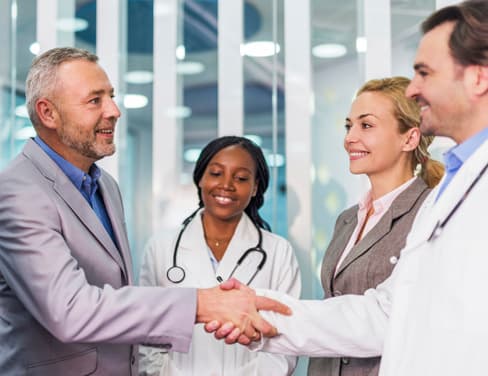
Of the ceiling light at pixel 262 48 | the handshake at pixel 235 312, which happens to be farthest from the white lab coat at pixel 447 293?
the ceiling light at pixel 262 48

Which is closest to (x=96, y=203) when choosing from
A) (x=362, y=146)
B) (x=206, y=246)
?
(x=206, y=246)

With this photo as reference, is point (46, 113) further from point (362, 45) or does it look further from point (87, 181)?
point (362, 45)

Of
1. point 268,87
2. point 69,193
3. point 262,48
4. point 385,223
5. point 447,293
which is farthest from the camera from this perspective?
point 268,87

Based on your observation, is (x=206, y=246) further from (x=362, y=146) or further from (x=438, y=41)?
(x=438, y=41)

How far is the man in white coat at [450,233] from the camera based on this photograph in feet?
4.67

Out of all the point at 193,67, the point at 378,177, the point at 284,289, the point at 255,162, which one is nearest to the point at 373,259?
the point at 378,177

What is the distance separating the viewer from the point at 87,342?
191cm

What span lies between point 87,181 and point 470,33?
1.17 m

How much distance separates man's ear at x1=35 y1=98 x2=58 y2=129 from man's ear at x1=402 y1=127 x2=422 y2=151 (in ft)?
3.69

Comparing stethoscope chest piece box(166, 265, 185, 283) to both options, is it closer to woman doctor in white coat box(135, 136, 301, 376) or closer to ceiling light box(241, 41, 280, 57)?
woman doctor in white coat box(135, 136, 301, 376)

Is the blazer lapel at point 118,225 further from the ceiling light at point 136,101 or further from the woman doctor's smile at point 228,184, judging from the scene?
the ceiling light at point 136,101

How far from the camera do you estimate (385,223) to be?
2.19 meters

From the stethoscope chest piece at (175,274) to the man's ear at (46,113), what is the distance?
773 mm

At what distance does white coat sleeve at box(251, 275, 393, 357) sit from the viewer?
2.03 metres
